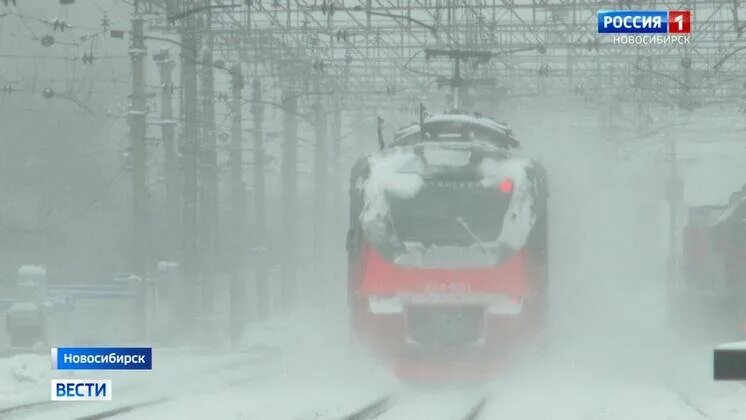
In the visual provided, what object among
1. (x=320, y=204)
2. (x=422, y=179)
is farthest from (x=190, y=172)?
(x=320, y=204)

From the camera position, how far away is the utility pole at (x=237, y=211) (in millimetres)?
30328

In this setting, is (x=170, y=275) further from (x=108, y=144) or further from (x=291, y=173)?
(x=108, y=144)

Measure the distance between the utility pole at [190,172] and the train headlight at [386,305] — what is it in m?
11.0

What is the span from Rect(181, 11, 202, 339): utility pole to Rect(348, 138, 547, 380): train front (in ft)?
32.9

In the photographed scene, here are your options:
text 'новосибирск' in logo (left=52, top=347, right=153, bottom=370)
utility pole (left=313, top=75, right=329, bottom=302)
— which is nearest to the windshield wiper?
text 'новосибирск' in logo (left=52, top=347, right=153, bottom=370)

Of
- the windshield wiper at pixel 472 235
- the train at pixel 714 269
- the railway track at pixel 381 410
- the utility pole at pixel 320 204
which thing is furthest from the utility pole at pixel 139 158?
the railway track at pixel 381 410

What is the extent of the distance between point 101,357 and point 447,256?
171 inches

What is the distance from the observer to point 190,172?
27.9 metres

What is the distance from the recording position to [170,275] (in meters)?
34.9

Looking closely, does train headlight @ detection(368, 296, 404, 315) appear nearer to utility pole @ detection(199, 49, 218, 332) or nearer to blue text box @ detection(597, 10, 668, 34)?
blue text box @ detection(597, 10, 668, 34)

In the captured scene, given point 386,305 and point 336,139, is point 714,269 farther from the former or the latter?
point 336,139

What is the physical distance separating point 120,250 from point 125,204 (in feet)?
15.0

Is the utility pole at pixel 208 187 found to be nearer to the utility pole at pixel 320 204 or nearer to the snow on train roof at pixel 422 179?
the utility pole at pixel 320 204

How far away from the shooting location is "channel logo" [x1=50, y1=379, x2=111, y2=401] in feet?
47.3
